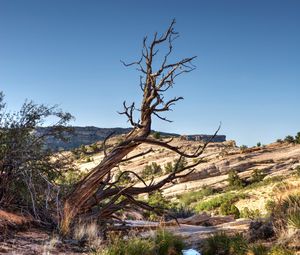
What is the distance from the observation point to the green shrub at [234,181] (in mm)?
35000

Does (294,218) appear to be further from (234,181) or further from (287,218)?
(234,181)

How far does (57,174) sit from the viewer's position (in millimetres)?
12758

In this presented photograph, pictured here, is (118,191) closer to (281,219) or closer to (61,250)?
(61,250)

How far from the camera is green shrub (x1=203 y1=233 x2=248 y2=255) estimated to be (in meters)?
8.36

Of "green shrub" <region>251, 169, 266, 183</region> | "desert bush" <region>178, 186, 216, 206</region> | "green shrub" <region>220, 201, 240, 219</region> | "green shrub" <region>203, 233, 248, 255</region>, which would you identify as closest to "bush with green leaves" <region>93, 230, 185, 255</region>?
"green shrub" <region>203, 233, 248, 255</region>

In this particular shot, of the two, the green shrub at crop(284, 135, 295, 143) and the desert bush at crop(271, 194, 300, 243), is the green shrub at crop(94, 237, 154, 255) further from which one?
the green shrub at crop(284, 135, 295, 143)

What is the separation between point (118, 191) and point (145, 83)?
3.01 metres

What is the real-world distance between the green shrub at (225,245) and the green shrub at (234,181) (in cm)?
2610

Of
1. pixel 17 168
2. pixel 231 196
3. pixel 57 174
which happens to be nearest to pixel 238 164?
pixel 231 196

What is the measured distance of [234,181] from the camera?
35594mm

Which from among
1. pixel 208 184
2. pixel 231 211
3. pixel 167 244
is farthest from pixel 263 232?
pixel 208 184

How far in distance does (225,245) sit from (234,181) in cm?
2754

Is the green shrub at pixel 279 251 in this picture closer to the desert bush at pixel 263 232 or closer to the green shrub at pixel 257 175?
the desert bush at pixel 263 232

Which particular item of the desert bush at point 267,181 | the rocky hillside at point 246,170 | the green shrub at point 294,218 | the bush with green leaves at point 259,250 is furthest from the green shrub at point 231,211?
the bush with green leaves at point 259,250
